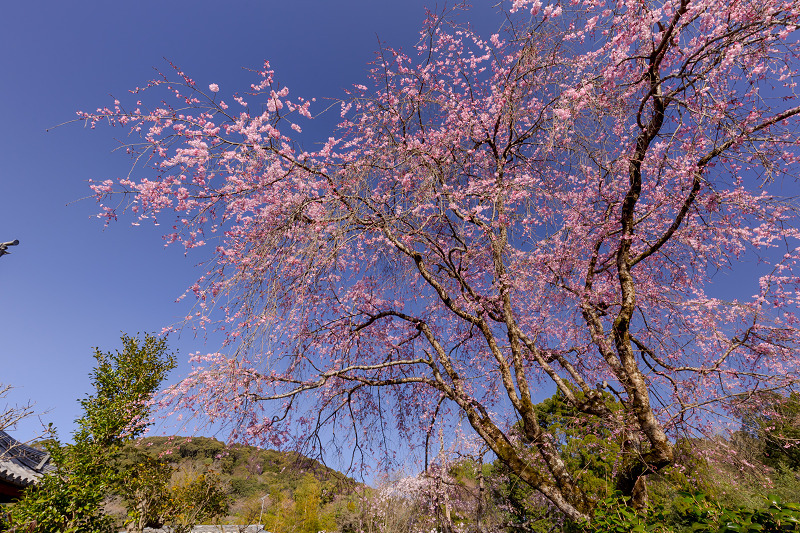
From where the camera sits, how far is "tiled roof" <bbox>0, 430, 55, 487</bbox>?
10.1 metres

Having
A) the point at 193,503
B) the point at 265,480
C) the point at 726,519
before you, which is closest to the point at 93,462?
the point at 193,503

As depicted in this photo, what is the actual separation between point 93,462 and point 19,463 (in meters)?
5.32

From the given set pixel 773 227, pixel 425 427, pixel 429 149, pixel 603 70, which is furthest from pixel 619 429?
pixel 429 149

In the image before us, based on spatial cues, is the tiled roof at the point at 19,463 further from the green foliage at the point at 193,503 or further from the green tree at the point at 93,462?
the green foliage at the point at 193,503

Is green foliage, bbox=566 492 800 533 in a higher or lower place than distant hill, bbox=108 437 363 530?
lower

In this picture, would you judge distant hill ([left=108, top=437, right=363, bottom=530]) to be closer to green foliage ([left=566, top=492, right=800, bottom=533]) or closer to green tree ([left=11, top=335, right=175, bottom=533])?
green tree ([left=11, top=335, right=175, bottom=533])

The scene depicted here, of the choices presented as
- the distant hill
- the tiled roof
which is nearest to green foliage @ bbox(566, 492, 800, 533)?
the distant hill

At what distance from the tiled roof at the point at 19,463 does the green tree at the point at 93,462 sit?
3.57 ft

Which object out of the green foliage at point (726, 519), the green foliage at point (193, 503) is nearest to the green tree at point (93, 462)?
the green foliage at point (193, 503)

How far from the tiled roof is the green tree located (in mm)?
1089

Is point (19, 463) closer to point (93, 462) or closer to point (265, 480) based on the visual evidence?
point (93, 462)

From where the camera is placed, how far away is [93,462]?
968cm

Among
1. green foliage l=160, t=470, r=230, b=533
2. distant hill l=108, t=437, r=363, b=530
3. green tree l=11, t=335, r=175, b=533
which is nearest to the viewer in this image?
distant hill l=108, t=437, r=363, b=530

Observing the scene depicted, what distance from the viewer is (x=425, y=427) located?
6742 millimetres
